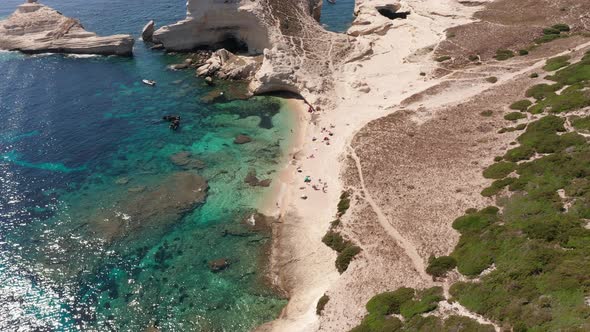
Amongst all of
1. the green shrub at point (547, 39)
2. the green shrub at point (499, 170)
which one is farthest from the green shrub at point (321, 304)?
the green shrub at point (547, 39)

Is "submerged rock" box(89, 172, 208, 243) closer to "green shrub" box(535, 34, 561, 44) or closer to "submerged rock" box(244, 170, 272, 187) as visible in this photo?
"submerged rock" box(244, 170, 272, 187)

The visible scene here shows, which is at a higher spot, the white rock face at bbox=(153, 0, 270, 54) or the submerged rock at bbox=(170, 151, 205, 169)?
Answer: the white rock face at bbox=(153, 0, 270, 54)

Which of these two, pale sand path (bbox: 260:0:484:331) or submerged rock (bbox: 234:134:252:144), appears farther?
submerged rock (bbox: 234:134:252:144)

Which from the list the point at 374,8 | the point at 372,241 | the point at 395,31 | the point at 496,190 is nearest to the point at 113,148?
the point at 372,241

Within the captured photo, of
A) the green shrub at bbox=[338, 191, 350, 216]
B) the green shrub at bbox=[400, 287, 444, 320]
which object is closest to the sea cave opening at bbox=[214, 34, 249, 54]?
the green shrub at bbox=[338, 191, 350, 216]

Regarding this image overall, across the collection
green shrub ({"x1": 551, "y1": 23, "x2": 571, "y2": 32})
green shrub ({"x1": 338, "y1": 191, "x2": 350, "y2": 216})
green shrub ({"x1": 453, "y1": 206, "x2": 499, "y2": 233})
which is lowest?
green shrub ({"x1": 338, "y1": 191, "x2": 350, "y2": 216})

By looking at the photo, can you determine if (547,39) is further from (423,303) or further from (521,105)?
(423,303)

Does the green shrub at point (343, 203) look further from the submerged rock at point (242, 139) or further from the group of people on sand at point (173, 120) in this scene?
the group of people on sand at point (173, 120)
